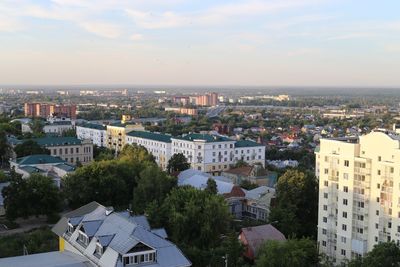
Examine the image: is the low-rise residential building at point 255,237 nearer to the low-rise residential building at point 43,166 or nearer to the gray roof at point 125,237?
the gray roof at point 125,237

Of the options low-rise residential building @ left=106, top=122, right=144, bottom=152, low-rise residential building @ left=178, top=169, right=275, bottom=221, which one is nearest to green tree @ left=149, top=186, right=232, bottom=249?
low-rise residential building @ left=178, top=169, right=275, bottom=221

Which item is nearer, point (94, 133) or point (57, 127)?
point (94, 133)

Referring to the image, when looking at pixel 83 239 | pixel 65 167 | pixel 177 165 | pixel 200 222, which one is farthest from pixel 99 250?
pixel 177 165

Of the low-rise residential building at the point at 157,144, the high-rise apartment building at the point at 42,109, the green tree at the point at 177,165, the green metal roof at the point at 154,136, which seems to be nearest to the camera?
the green tree at the point at 177,165

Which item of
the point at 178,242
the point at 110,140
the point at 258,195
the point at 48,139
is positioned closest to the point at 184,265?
the point at 178,242

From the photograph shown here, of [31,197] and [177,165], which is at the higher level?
[31,197]

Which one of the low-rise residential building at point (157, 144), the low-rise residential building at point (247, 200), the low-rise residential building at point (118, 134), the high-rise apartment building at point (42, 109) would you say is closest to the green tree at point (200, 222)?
the low-rise residential building at point (247, 200)

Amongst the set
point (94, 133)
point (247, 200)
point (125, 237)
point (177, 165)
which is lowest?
point (247, 200)

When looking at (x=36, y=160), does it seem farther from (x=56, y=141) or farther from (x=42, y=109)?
(x=42, y=109)

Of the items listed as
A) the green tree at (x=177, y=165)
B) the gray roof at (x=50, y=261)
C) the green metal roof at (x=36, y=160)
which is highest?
the green metal roof at (x=36, y=160)
